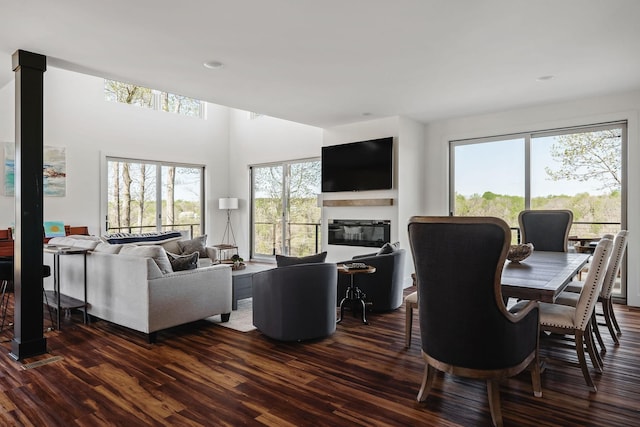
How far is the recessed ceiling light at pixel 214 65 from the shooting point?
376 cm

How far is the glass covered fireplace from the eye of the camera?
6.24 metres

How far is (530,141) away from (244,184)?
5844mm

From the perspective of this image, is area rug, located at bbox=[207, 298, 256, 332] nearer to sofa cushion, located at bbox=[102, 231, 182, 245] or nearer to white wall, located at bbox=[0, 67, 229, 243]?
sofa cushion, located at bbox=[102, 231, 182, 245]

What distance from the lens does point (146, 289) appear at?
344cm

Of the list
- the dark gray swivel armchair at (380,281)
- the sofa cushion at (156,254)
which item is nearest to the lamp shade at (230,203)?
the dark gray swivel armchair at (380,281)

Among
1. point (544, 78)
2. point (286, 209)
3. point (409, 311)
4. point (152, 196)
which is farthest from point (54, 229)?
point (544, 78)

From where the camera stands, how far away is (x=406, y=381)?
9.00 feet

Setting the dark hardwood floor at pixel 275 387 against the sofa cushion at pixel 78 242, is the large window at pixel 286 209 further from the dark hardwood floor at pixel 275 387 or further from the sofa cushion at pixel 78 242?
the dark hardwood floor at pixel 275 387

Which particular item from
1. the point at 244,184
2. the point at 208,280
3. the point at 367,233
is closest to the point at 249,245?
the point at 244,184

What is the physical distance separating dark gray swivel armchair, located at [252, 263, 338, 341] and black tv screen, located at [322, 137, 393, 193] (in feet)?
9.54

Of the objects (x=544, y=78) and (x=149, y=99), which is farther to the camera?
(x=149, y=99)

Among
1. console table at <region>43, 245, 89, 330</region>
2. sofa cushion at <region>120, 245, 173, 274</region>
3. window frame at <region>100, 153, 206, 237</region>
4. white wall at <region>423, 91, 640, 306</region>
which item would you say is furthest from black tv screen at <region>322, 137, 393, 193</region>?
console table at <region>43, 245, 89, 330</region>

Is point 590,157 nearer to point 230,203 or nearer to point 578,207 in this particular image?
point 578,207

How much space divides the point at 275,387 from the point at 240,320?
1662mm
